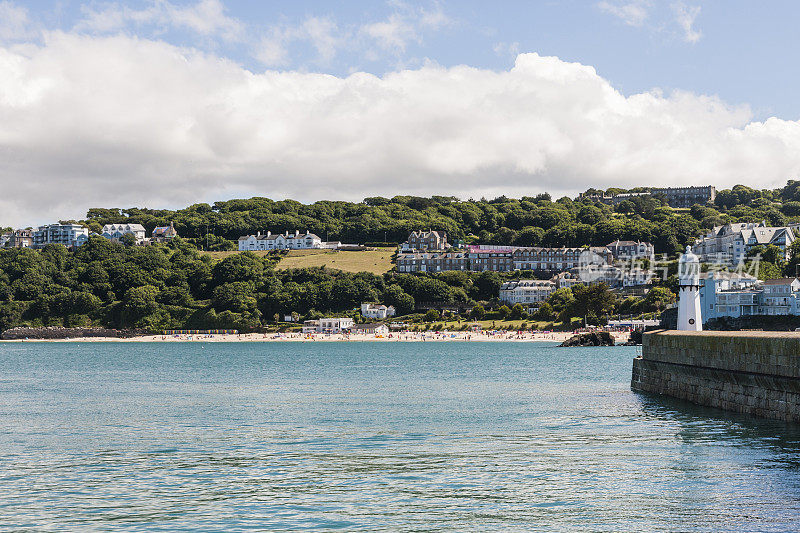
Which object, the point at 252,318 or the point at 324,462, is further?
Result: the point at 252,318

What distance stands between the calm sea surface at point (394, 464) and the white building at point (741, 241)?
142293mm

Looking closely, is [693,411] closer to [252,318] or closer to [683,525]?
[683,525]

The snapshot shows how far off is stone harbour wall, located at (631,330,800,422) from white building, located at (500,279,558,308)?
424ft

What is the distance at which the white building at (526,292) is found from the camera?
558 ft

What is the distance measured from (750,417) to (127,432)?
65.8ft

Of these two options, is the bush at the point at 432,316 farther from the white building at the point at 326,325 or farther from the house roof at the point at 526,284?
the house roof at the point at 526,284

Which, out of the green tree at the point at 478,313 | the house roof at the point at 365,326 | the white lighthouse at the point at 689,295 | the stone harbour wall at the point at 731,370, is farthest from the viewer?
the green tree at the point at 478,313

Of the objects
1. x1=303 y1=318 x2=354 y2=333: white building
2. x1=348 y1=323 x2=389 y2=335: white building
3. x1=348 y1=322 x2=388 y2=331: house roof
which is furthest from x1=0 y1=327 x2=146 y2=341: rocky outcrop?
x1=348 y1=323 x2=389 y2=335: white building

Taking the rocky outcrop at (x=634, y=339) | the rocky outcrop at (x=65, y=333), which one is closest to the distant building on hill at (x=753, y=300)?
the rocky outcrop at (x=634, y=339)

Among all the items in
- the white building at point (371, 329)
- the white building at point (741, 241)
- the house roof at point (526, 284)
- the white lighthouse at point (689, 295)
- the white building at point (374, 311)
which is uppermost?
the white building at point (741, 241)

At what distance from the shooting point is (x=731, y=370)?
1129 inches

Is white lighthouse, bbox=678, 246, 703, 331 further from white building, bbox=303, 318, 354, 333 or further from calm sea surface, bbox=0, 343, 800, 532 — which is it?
white building, bbox=303, 318, 354, 333

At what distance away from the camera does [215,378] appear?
190 feet

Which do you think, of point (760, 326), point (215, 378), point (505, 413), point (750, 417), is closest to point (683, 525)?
point (750, 417)
